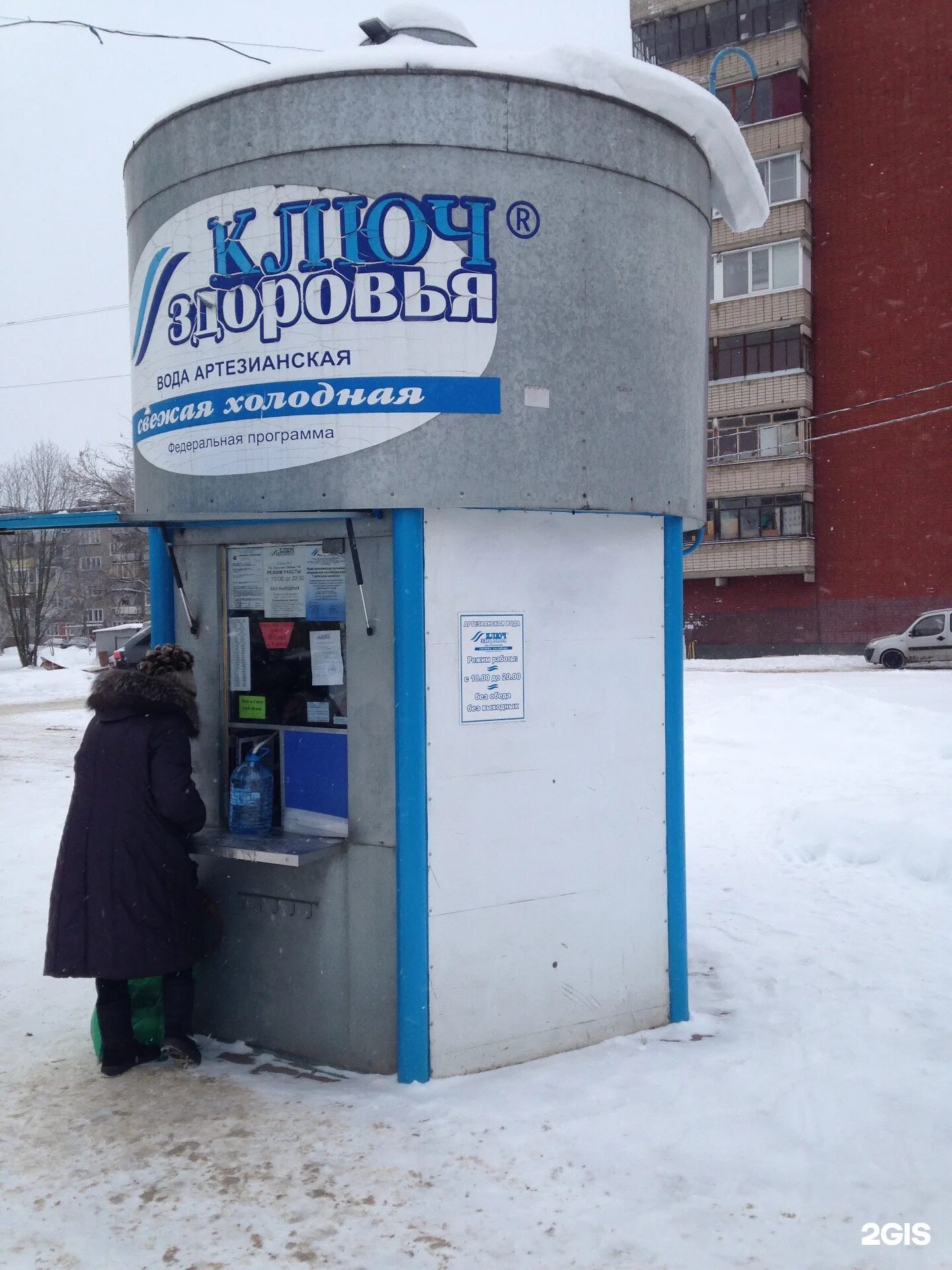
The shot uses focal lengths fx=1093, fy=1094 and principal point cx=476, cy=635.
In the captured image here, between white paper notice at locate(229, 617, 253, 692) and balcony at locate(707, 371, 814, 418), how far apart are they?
30.8 meters

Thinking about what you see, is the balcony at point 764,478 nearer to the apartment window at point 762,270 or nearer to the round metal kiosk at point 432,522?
the apartment window at point 762,270

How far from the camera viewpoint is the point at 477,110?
4.25m

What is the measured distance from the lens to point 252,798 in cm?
461

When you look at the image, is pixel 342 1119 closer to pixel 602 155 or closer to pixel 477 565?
pixel 477 565

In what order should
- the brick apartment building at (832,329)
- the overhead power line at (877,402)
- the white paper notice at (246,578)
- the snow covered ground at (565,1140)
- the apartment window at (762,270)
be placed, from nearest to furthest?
the snow covered ground at (565,1140) → the white paper notice at (246,578) → the overhead power line at (877,402) → the brick apartment building at (832,329) → the apartment window at (762,270)

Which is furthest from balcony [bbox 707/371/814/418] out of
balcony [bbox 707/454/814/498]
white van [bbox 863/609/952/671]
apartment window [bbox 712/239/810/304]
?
white van [bbox 863/609/952/671]

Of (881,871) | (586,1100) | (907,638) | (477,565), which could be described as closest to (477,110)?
(477,565)

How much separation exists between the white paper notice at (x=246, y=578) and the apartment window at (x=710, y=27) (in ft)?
116

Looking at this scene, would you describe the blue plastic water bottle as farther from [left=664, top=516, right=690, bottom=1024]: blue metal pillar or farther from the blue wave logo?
the blue wave logo

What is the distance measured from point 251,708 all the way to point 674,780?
190cm

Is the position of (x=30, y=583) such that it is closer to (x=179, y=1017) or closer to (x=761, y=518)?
(x=761, y=518)

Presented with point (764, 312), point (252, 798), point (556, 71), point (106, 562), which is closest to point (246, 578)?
point (252, 798)

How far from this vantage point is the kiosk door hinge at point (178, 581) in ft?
16.0

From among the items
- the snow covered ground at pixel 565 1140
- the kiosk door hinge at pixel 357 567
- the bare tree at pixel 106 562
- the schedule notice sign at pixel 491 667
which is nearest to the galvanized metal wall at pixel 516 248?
the kiosk door hinge at pixel 357 567
